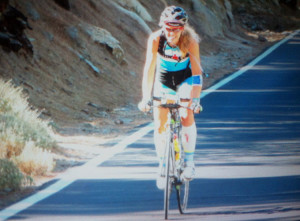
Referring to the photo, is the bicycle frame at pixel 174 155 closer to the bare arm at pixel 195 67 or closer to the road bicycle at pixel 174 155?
the road bicycle at pixel 174 155

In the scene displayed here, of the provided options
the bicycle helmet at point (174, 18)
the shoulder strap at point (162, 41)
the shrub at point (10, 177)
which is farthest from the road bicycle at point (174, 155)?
the shrub at point (10, 177)

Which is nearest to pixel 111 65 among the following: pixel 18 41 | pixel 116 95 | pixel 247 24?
pixel 116 95

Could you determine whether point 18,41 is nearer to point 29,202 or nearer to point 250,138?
point 250,138

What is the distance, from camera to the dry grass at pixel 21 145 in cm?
930

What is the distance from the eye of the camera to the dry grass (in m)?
9.30

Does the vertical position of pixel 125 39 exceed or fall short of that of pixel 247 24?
it falls short

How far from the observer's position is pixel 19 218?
7.66 meters

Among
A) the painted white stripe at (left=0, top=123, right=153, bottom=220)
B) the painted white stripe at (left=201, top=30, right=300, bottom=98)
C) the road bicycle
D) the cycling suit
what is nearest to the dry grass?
the painted white stripe at (left=0, top=123, right=153, bottom=220)

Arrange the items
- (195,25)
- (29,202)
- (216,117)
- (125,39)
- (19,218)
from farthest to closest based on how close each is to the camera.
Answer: (195,25) < (125,39) < (216,117) < (29,202) < (19,218)

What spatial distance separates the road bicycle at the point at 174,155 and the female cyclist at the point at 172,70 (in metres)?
0.08

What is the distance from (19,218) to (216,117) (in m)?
9.26

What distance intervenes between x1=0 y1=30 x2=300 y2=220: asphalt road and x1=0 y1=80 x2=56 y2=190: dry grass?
20.3 inches

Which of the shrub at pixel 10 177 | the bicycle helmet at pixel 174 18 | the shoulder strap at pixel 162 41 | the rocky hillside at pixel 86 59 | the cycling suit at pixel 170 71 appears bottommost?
the shrub at pixel 10 177

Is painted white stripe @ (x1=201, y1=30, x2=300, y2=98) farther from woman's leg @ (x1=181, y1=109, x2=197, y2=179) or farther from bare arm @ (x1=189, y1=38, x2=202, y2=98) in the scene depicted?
bare arm @ (x1=189, y1=38, x2=202, y2=98)
